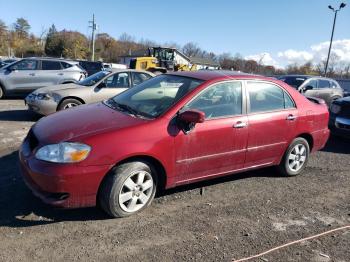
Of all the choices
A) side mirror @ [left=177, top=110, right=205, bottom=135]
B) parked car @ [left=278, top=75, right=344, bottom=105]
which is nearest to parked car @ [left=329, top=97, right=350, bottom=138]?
parked car @ [left=278, top=75, right=344, bottom=105]

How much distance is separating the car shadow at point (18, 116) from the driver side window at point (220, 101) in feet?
20.6

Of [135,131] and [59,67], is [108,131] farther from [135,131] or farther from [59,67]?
[59,67]

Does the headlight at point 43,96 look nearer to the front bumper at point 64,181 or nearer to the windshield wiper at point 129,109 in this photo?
the windshield wiper at point 129,109

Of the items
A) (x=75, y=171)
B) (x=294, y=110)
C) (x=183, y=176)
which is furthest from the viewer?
(x=294, y=110)

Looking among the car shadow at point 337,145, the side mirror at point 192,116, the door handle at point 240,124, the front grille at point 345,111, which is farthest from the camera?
the front grille at point 345,111

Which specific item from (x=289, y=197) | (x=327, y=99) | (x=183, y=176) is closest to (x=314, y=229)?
(x=289, y=197)

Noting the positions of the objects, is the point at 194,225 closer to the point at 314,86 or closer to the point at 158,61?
the point at 314,86

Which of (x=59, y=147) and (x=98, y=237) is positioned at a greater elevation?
(x=59, y=147)

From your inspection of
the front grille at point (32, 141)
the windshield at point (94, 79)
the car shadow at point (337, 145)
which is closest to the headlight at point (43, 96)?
the windshield at point (94, 79)

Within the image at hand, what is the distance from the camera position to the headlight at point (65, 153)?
12.2ft

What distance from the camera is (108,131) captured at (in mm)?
3963

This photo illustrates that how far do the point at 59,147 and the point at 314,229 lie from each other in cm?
296

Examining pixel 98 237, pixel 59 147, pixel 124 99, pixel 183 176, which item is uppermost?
pixel 124 99

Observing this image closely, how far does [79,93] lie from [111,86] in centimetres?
85
